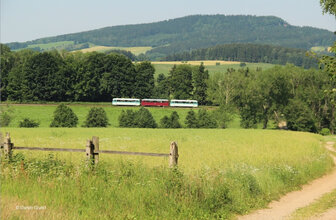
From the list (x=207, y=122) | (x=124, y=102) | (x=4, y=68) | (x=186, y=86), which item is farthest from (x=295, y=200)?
(x=186, y=86)

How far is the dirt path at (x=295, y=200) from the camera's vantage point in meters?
14.1

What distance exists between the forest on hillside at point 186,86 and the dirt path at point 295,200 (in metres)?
56.0

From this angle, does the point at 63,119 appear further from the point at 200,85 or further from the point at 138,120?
the point at 200,85

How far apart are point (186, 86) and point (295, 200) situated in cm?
11308

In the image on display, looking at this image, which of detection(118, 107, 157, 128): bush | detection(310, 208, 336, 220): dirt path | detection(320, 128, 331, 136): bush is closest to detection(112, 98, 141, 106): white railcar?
detection(118, 107, 157, 128): bush

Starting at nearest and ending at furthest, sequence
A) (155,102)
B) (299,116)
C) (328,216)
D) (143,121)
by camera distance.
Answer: (328,216) → (143,121) → (299,116) → (155,102)

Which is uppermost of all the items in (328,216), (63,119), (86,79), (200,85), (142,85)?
(328,216)

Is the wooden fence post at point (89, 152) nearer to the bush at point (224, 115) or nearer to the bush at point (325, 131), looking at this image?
the bush at point (224, 115)

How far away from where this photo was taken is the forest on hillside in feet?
270

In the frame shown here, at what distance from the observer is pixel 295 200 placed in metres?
16.5

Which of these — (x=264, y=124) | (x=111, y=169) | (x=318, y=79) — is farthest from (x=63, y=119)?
(x=111, y=169)

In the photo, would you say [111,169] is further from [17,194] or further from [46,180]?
[17,194]

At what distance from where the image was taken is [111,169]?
1557cm

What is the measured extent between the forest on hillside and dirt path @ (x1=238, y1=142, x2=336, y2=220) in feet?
184
